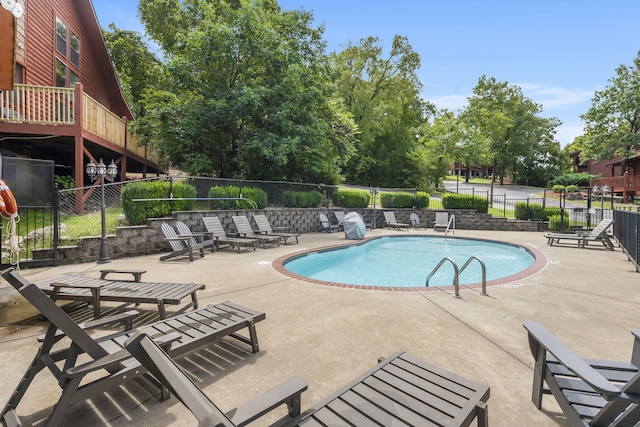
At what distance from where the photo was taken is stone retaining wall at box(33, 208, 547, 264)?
25.3 feet

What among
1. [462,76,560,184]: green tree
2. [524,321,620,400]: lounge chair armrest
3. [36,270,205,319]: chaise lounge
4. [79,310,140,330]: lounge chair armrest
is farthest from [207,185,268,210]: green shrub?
[462,76,560,184]: green tree

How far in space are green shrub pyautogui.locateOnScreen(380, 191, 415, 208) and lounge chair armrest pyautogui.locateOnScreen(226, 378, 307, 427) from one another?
56.1 ft

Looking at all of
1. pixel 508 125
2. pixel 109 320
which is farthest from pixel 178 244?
pixel 508 125

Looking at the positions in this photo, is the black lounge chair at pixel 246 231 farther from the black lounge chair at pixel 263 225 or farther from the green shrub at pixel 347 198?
the green shrub at pixel 347 198

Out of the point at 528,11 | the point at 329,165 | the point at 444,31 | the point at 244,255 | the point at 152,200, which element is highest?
the point at 444,31

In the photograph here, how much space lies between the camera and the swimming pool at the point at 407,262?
7.98m

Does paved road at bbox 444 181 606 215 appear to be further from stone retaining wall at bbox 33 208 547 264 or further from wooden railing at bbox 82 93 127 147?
wooden railing at bbox 82 93 127 147

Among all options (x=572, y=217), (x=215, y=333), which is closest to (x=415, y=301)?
(x=215, y=333)

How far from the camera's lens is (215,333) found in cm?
287

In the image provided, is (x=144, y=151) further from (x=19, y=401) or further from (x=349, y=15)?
(x=19, y=401)

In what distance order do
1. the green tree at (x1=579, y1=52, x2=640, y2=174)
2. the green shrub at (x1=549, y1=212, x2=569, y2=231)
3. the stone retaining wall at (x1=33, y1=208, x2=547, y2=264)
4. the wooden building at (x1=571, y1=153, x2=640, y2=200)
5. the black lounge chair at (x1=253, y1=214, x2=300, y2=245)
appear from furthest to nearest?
the green tree at (x1=579, y1=52, x2=640, y2=174) < the wooden building at (x1=571, y1=153, x2=640, y2=200) < the green shrub at (x1=549, y1=212, x2=569, y2=231) < the black lounge chair at (x1=253, y1=214, x2=300, y2=245) < the stone retaining wall at (x1=33, y1=208, x2=547, y2=264)

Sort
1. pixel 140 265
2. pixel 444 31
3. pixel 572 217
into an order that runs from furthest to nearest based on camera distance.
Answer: pixel 572 217, pixel 444 31, pixel 140 265

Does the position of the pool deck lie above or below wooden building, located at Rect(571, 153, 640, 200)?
below

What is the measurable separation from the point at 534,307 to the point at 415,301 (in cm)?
172
